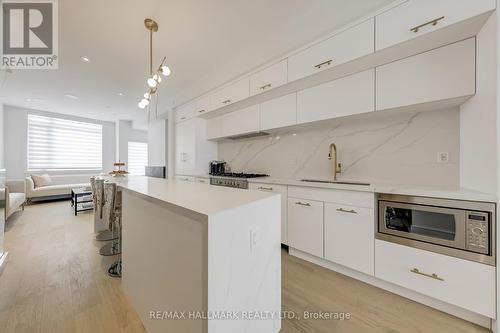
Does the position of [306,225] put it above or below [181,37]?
below

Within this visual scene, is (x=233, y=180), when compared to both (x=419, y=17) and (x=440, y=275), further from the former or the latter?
(x=419, y=17)

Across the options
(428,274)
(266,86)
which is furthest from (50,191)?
(428,274)

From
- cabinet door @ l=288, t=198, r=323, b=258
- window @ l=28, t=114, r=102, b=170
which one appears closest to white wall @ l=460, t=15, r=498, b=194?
cabinet door @ l=288, t=198, r=323, b=258

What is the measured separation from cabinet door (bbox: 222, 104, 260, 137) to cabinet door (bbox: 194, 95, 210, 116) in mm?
358

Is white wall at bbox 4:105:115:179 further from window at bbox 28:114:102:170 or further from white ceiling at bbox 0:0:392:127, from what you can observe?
Answer: white ceiling at bbox 0:0:392:127

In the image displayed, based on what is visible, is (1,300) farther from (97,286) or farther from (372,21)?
(372,21)

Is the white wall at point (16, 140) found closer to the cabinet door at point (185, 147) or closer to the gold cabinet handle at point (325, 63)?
the cabinet door at point (185, 147)

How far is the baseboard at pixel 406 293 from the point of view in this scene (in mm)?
1272

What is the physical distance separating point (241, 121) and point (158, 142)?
333 centimetres

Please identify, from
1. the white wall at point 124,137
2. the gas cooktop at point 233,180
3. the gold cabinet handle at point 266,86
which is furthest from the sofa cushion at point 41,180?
the gold cabinet handle at point 266,86

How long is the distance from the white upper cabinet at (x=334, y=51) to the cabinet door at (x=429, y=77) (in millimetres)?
288

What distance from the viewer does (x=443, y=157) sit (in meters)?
1.68

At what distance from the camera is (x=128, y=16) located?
Result: 2.02 m

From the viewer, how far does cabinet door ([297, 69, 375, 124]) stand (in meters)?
1.78
